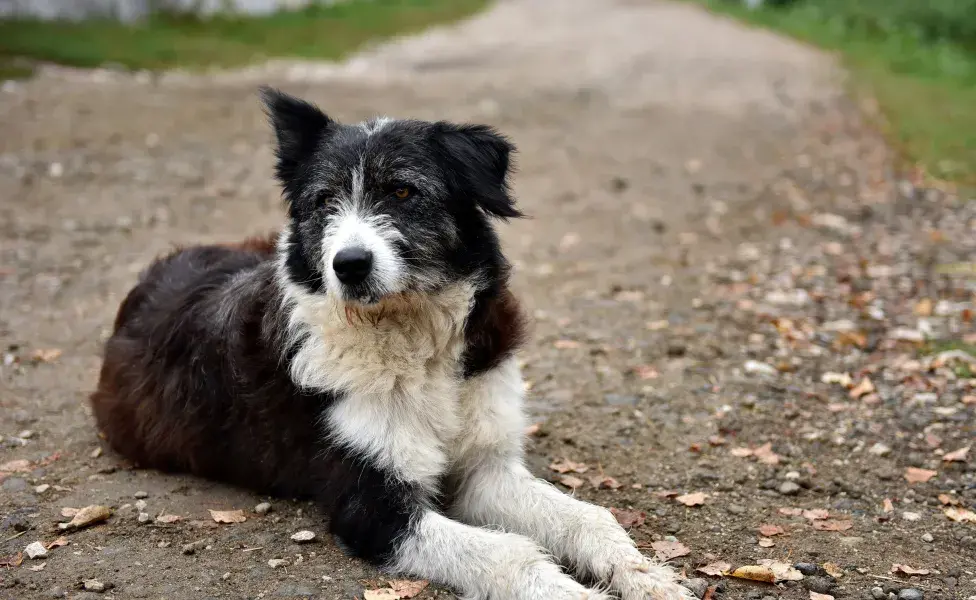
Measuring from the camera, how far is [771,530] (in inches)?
178

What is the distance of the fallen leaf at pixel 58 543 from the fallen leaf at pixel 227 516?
2.17 ft

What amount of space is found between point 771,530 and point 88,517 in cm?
329

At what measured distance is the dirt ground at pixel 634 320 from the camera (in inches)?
171

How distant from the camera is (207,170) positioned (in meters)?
12.2

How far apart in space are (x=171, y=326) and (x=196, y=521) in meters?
1.08

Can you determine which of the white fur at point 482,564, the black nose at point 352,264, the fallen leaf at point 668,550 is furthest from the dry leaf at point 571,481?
the black nose at point 352,264

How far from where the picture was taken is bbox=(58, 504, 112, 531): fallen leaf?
4422mm

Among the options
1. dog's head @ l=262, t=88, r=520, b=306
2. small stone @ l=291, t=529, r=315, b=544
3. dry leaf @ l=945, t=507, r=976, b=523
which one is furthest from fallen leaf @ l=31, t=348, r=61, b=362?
dry leaf @ l=945, t=507, r=976, b=523

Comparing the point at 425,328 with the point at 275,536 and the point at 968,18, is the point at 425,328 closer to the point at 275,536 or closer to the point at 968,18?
the point at 275,536

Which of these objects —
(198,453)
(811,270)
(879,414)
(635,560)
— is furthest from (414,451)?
(811,270)

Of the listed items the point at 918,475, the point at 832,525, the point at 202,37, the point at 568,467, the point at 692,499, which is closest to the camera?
the point at 832,525

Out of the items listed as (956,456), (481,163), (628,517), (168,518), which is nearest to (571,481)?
(628,517)

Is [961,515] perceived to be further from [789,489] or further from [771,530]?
[771,530]

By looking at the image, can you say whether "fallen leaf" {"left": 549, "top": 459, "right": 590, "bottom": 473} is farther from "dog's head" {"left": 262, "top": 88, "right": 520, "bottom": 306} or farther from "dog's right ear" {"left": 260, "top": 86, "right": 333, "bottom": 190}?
"dog's right ear" {"left": 260, "top": 86, "right": 333, "bottom": 190}
